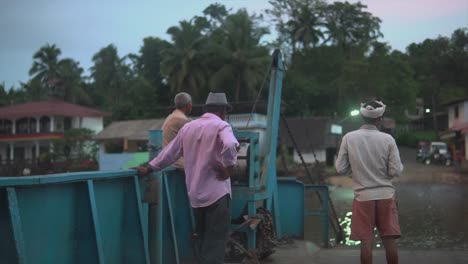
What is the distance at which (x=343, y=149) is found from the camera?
4801mm

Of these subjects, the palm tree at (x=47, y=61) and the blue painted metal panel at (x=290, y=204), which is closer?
the blue painted metal panel at (x=290, y=204)

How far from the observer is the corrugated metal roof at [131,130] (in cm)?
4616

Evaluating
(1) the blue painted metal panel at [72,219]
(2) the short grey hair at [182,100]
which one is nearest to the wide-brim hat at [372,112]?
(2) the short grey hair at [182,100]

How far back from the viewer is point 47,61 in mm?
71562

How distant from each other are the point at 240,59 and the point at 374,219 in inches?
1771

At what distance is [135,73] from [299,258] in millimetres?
62222

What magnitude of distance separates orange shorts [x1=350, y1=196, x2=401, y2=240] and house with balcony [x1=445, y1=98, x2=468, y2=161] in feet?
121

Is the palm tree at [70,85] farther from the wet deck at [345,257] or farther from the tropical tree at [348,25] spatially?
the wet deck at [345,257]

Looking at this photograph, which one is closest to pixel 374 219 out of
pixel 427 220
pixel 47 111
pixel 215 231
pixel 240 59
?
pixel 215 231

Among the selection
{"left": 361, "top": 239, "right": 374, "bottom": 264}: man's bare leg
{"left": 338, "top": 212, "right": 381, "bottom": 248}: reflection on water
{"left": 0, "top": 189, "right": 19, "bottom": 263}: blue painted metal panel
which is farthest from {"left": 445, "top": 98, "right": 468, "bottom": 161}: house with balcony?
{"left": 0, "top": 189, "right": 19, "bottom": 263}: blue painted metal panel

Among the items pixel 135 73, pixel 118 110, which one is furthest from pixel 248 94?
pixel 135 73

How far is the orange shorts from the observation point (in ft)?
15.2

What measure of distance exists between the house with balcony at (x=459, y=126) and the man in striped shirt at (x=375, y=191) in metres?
36.8

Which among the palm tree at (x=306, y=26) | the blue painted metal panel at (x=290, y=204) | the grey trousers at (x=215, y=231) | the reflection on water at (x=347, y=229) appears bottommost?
the reflection on water at (x=347, y=229)
